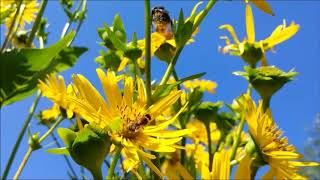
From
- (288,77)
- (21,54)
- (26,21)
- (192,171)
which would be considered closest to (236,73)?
(288,77)

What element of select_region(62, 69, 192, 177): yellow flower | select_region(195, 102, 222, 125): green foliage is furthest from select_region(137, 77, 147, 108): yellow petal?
select_region(195, 102, 222, 125): green foliage

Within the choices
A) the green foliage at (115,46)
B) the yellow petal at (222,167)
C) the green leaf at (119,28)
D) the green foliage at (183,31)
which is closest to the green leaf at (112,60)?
the green foliage at (115,46)

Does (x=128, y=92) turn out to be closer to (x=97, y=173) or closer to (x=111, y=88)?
(x=111, y=88)

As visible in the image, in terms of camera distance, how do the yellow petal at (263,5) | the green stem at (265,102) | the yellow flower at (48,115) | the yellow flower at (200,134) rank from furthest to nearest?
the yellow flower at (48,115), the yellow flower at (200,134), the green stem at (265,102), the yellow petal at (263,5)

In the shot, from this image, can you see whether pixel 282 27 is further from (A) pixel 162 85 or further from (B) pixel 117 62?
(A) pixel 162 85

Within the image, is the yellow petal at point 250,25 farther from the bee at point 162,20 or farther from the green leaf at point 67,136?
the green leaf at point 67,136

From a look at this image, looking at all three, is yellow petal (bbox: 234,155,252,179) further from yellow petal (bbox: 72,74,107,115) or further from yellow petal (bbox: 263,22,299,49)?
yellow petal (bbox: 263,22,299,49)
